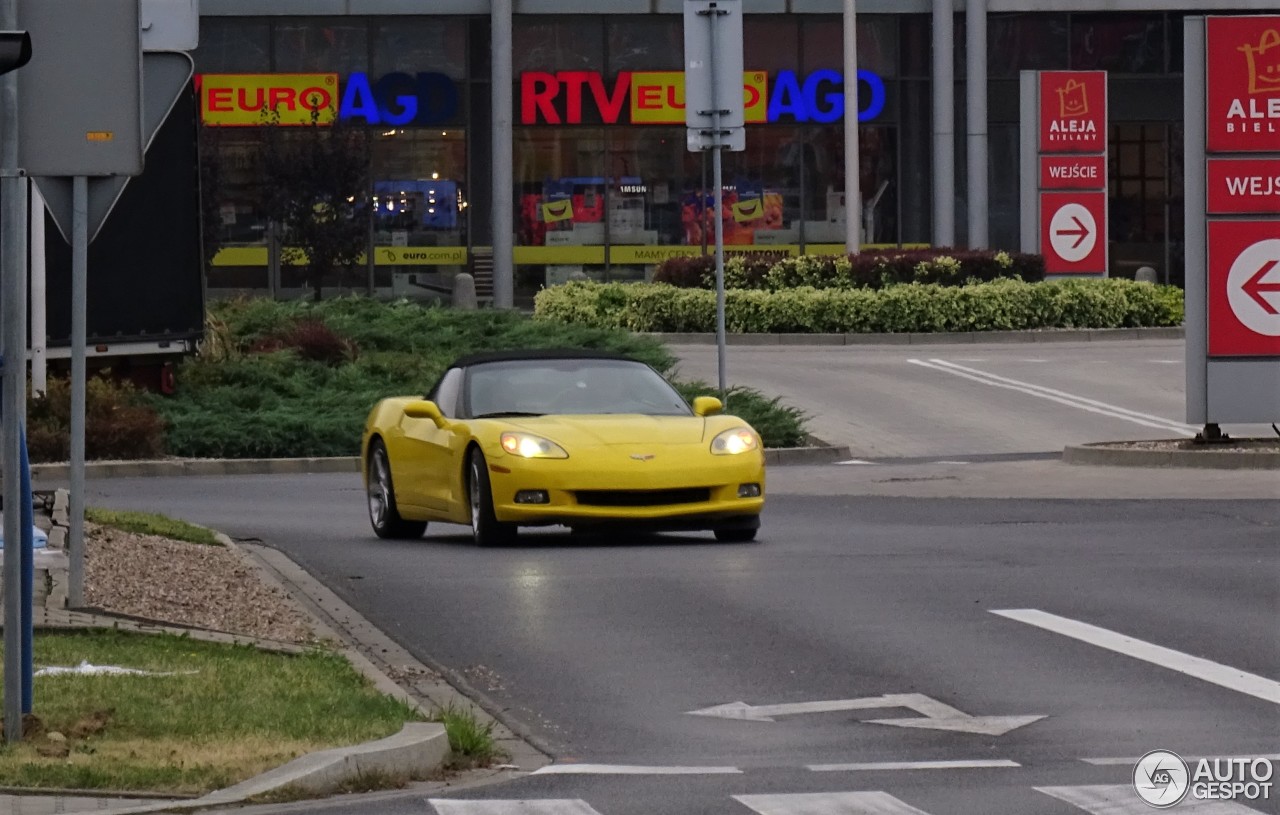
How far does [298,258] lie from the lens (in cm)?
5447

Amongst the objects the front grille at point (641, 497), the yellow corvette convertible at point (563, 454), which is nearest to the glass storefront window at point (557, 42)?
the yellow corvette convertible at point (563, 454)

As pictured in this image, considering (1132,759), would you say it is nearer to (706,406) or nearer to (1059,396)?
(706,406)

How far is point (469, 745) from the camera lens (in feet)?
28.6

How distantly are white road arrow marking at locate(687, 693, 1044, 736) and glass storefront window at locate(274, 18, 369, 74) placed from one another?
46.8m

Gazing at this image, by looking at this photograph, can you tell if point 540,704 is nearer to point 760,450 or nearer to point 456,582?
point 456,582

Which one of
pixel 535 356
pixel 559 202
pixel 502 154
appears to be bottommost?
pixel 535 356

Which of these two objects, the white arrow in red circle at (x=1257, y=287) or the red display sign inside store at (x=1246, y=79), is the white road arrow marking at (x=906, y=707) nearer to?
the white arrow in red circle at (x=1257, y=287)

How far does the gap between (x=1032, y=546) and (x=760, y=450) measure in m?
1.83

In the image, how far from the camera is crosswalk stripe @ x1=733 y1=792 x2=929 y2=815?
752 centimetres

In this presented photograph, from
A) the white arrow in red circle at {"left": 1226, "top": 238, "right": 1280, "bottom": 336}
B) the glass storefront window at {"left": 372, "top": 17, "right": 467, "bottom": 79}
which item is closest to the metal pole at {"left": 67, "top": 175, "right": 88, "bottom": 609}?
the white arrow in red circle at {"left": 1226, "top": 238, "right": 1280, "bottom": 336}

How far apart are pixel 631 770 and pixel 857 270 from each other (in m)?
32.4

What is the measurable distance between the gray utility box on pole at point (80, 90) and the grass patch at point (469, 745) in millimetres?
2333

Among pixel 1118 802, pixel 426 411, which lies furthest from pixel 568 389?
pixel 1118 802

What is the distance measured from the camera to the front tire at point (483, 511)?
53.8 ft
